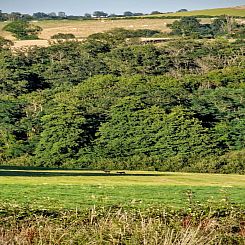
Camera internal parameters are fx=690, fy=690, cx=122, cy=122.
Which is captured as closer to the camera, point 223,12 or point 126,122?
point 126,122

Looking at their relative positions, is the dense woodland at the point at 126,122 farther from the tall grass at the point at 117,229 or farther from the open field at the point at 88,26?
the tall grass at the point at 117,229

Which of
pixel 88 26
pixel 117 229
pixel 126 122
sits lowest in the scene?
pixel 126 122

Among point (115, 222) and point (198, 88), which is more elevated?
point (115, 222)

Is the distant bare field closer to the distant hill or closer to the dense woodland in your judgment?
the distant hill

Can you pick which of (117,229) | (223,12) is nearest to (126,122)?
(117,229)

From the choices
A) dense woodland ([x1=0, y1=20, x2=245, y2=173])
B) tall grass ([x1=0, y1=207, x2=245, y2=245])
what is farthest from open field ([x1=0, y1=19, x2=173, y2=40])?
tall grass ([x1=0, y1=207, x2=245, y2=245])

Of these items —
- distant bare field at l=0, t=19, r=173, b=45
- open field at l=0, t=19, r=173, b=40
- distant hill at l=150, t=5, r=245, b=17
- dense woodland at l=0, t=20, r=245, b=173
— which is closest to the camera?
dense woodland at l=0, t=20, r=245, b=173

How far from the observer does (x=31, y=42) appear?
11562 centimetres

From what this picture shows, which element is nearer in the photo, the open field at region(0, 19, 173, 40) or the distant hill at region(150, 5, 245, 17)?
the open field at region(0, 19, 173, 40)

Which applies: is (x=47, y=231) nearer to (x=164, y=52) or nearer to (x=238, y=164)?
(x=238, y=164)

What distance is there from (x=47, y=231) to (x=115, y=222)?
1008 mm

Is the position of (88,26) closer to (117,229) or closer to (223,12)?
(223,12)

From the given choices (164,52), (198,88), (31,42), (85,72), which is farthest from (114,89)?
(31,42)

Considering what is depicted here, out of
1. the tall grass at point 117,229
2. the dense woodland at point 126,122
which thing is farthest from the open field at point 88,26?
the tall grass at point 117,229
